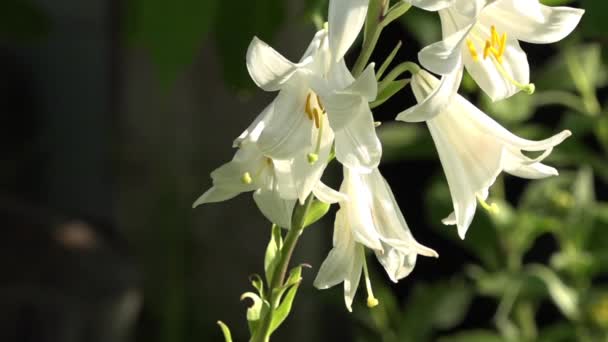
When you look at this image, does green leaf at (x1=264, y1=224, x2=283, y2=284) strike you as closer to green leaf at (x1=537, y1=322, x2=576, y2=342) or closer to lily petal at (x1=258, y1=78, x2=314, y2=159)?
lily petal at (x1=258, y1=78, x2=314, y2=159)

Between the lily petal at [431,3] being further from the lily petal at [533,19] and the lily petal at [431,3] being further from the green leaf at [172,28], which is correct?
the green leaf at [172,28]

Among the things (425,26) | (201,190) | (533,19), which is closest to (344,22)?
(533,19)

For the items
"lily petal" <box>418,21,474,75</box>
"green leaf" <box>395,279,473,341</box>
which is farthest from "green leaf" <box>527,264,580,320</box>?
"lily petal" <box>418,21,474,75</box>

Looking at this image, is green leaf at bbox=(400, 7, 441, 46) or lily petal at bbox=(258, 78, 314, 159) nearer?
lily petal at bbox=(258, 78, 314, 159)

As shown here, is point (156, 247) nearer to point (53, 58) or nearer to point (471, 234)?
point (53, 58)

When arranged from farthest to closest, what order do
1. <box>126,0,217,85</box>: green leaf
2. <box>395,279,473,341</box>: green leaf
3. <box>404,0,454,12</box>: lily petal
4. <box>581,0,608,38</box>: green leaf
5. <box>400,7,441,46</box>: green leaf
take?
<box>395,279,473,341</box>: green leaf
<box>400,7,441,46</box>: green leaf
<box>126,0,217,85</box>: green leaf
<box>581,0,608,38</box>: green leaf
<box>404,0,454,12</box>: lily petal

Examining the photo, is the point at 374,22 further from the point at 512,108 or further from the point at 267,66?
the point at 512,108

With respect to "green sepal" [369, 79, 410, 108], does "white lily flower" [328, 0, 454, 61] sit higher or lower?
higher

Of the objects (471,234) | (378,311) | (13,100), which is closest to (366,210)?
(471,234)
